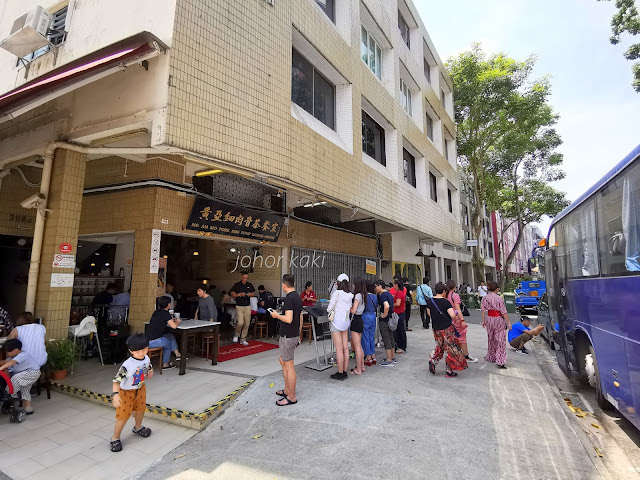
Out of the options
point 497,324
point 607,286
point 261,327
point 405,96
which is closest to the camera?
point 607,286

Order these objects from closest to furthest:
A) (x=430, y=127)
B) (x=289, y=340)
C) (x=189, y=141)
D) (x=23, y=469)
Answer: (x=23, y=469), (x=289, y=340), (x=189, y=141), (x=430, y=127)

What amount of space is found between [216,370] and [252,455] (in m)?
3.02

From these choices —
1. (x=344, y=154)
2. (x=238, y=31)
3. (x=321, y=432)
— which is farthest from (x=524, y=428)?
(x=238, y=31)

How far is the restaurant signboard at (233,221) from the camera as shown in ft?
24.5

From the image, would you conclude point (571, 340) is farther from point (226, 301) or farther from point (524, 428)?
point (226, 301)

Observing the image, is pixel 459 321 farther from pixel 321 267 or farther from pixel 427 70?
pixel 427 70

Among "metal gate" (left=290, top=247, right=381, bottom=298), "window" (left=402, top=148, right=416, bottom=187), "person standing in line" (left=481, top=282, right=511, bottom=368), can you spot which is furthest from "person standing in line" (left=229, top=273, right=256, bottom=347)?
"window" (left=402, top=148, right=416, bottom=187)

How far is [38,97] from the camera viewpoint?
484 centimetres

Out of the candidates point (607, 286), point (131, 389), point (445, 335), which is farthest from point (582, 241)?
point (131, 389)

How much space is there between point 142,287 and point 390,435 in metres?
5.67

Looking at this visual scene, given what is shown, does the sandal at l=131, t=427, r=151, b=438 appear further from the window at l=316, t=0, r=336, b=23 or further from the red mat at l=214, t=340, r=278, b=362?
the window at l=316, t=0, r=336, b=23

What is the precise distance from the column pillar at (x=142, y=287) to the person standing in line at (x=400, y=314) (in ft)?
18.1

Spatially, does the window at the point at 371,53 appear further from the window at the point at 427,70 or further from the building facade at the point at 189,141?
the window at the point at 427,70

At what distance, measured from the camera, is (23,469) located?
330cm
